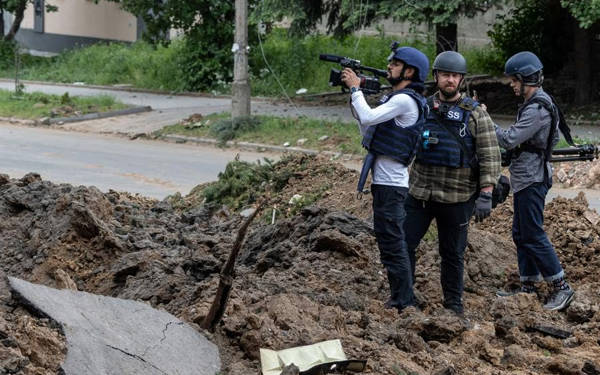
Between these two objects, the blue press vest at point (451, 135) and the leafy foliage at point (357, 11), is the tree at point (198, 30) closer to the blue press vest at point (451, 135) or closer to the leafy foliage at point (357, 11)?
the leafy foliage at point (357, 11)

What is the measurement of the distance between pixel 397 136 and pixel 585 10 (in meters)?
11.2

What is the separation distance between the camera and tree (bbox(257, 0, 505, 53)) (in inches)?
649

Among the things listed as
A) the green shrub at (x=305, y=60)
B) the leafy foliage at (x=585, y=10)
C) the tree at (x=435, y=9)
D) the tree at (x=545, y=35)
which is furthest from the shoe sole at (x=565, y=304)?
the green shrub at (x=305, y=60)

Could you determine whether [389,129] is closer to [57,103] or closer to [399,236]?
[399,236]

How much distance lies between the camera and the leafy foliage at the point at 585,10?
52.7 ft

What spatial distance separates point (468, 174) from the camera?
6527mm

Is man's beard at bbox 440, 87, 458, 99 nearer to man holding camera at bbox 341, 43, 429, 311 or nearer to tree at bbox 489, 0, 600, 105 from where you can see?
man holding camera at bbox 341, 43, 429, 311

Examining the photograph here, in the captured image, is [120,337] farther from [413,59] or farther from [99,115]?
[99,115]

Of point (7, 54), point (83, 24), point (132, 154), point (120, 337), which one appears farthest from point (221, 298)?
point (83, 24)

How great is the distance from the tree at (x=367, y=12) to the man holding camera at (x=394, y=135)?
10093 mm

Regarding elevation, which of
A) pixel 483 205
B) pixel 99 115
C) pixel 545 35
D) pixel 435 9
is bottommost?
pixel 99 115

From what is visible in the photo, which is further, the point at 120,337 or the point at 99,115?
the point at 99,115

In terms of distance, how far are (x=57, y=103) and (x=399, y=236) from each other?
16.5 metres

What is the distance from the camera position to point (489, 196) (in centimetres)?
655
